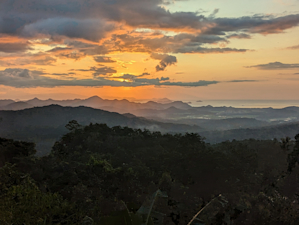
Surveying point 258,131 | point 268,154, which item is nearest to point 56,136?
point 258,131

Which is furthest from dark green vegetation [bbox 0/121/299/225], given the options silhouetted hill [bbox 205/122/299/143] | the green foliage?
silhouetted hill [bbox 205/122/299/143]

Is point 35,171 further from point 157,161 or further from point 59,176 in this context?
point 157,161

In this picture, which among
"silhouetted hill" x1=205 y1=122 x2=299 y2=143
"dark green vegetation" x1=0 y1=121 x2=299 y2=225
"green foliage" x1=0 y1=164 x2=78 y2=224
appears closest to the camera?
"green foliage" x1=0 y1=164 x2=78 y2=224

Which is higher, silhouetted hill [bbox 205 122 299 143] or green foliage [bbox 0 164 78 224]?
green foliage [bbox 0 164 78 224]

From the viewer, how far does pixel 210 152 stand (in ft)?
89.5

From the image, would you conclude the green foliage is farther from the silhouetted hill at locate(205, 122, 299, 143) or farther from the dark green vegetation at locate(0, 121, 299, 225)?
the silhouetted hill at locate(205, 122, 299, 143)

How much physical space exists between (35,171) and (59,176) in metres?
1.89

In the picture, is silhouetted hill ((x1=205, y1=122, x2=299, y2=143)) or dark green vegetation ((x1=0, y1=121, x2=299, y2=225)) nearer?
dark green vegetation ((x1=0, y1=121, x2=299, y2=225))

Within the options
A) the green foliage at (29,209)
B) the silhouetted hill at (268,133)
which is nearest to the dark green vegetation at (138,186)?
the green foliage at (29,209)

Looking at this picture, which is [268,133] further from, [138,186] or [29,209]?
[29,209]

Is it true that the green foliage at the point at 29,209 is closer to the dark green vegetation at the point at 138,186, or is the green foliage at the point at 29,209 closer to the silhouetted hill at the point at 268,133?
the dark green vegetation at the point at 138,186

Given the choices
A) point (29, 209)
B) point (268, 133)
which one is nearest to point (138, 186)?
point (29, 209)

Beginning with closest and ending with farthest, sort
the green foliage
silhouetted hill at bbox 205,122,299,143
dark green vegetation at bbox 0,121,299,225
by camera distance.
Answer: the green foliage < dark green vegetation at bbox 0,121,299,225 < silhouetted hill at bbox 205,122,299,143

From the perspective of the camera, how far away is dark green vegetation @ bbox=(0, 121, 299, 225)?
9.98 meters
